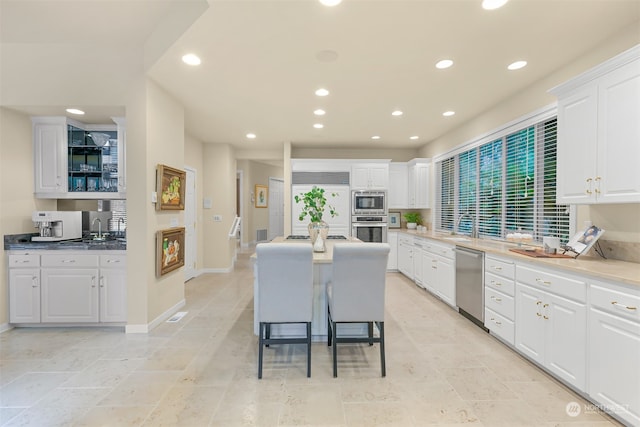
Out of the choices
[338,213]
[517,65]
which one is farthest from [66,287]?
[517,65]

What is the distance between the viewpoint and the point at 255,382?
2.13 metres

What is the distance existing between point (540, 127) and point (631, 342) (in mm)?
2306

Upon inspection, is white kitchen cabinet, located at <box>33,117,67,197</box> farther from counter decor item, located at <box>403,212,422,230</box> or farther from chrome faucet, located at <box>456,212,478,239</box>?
counter decor item, located at <box>403,212,422,230</box>

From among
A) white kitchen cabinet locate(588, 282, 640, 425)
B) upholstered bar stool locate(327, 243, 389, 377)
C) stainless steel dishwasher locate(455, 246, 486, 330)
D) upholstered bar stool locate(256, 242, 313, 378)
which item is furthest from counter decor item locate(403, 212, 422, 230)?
upholstered bar stool locate(256, 242, 313, 378)

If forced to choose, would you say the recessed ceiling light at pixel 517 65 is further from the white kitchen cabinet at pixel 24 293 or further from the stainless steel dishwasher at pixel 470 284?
the white kitchen cabinet at pixel 24 293

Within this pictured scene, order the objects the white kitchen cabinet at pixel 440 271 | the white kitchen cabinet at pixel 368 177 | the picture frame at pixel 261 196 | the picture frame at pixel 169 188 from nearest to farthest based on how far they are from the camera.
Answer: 1. the picture frame at pixel 169 188
2. the white kitchen cabinet at pixel 440 271
3. the white kitchen cabinet at pixel 368 177
4. the picture frame at pixel 261 196

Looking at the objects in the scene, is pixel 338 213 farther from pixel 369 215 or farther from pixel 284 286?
pixel 284 286

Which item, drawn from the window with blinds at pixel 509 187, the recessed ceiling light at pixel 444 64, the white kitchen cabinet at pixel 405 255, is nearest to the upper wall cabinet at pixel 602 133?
the window with blinds at pixel 509 187

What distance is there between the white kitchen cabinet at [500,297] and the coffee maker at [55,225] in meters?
4.66

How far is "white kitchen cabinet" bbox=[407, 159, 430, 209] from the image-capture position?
5.66 m

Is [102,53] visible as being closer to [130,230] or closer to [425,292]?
[130,230]

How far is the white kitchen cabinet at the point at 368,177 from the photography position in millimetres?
5758

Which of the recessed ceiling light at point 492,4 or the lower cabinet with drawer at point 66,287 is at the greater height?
the recessed ceiling light at point 492,4

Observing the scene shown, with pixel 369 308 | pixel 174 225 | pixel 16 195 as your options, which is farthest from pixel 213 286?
pixel 369 308
